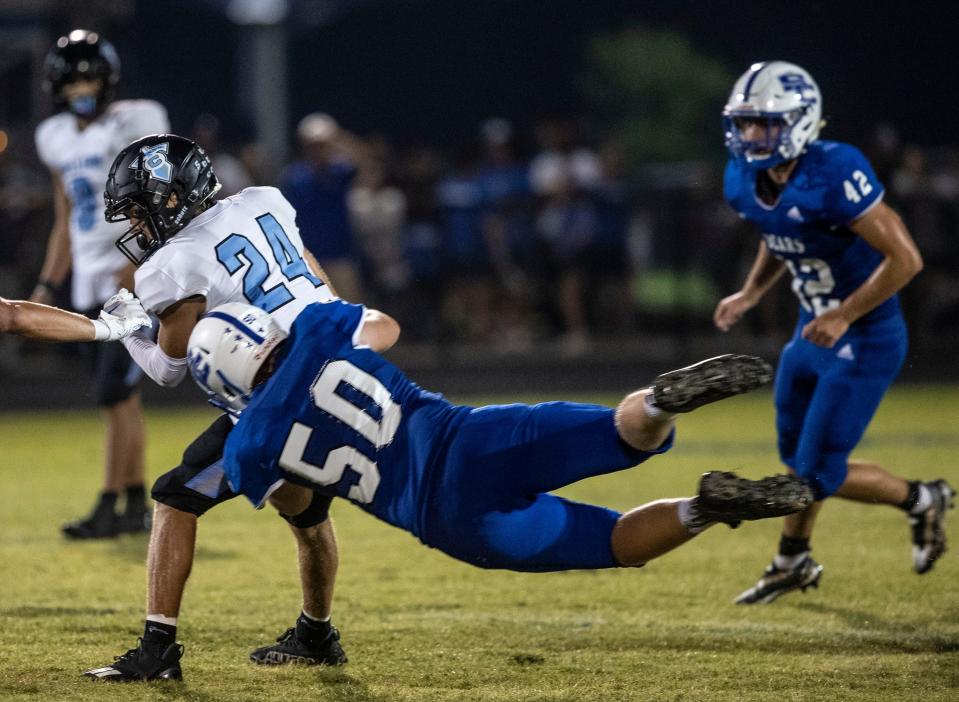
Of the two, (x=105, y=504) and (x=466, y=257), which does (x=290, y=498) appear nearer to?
(x=105, y=504)

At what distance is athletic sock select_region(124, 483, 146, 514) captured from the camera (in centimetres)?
715

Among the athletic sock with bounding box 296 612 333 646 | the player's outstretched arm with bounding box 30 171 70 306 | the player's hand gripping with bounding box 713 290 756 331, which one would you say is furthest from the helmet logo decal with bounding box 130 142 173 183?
the player's outstretched arm with bounding box 30 171 70 306

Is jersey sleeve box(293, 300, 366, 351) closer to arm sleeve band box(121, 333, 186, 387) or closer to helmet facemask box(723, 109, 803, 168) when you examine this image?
arm sleeve band box(121, 333, 186, 387)

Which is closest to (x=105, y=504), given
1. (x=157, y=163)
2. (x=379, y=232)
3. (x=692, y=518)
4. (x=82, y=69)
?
(x=82, y=69)

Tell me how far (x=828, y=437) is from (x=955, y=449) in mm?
4430

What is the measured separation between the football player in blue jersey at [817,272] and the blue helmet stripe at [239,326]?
2203mm

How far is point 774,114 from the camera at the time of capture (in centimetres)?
534

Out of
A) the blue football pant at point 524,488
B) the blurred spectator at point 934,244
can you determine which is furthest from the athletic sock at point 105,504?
the blurred spectator at point 934,244

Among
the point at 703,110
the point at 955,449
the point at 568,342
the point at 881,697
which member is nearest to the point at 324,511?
the point at 881,697

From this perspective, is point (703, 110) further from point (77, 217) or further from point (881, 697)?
point (881, 697)

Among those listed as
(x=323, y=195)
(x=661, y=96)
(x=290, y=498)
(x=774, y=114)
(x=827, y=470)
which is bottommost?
(x=827, y=470)

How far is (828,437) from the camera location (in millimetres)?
5324

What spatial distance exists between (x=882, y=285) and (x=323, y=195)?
7.62m

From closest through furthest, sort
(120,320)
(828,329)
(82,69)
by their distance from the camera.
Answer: (120,320)
(828,329)
(82,69)
